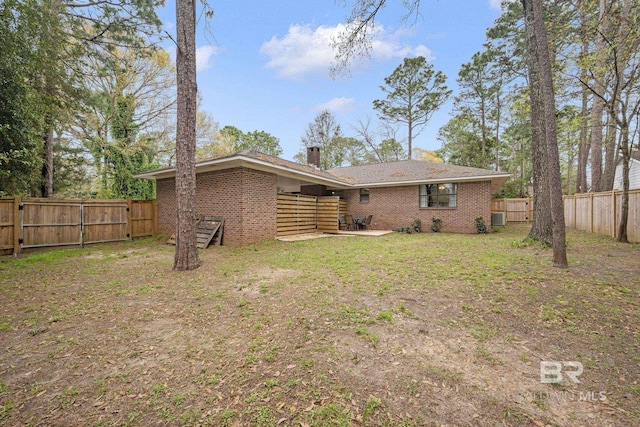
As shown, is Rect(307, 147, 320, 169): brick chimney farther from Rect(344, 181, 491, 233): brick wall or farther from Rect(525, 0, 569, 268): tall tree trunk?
Rect(525, 0, 569, 268): tall tree trunk

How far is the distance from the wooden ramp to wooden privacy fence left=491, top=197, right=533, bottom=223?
17632 millimetres

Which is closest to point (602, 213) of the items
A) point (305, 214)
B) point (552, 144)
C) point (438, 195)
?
point (438, 195)

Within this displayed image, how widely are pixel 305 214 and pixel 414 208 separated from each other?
19.6 ft

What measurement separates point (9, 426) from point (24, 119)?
829 cm

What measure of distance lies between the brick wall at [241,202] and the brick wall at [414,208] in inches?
270

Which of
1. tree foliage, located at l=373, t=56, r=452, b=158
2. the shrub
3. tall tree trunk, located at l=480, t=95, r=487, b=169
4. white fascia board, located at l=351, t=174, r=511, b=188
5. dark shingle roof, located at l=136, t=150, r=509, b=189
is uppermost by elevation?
tree foliage, located at l=373, t=56, r=452, b=158

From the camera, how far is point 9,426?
5.48 ft

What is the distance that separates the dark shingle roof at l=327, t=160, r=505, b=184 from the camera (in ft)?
39.6

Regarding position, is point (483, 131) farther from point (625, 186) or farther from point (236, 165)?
point (236, 165)

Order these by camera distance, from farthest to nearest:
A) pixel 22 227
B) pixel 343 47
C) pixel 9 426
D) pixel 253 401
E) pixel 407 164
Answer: pixel 407 164, pixel 22 227, pixel 343 47, pixel 253 401, pixel 9 426

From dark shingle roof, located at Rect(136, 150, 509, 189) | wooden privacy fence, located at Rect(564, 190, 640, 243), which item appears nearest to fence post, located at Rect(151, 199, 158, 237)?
dark shingle roof, located at Rect(136, 150, 509, 189)

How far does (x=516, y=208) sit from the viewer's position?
1778cm

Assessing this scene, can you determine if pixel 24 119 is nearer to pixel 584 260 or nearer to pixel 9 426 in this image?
pixel 9 426

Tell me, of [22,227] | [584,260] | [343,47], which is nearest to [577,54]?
[584,260]
